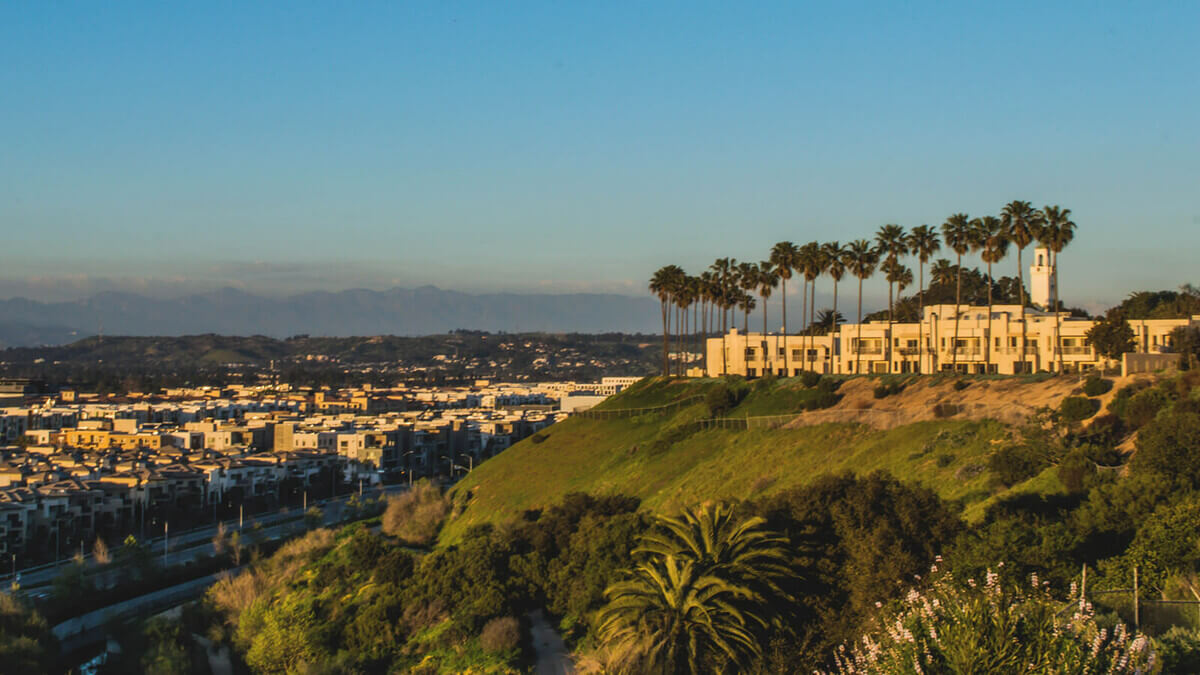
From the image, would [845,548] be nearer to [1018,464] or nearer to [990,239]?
[1018,464]

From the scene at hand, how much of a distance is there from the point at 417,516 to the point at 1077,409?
4044 cm

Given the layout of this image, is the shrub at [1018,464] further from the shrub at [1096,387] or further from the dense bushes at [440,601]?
the dense bushes at [440,601]

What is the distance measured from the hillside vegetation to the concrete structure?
7.05 m

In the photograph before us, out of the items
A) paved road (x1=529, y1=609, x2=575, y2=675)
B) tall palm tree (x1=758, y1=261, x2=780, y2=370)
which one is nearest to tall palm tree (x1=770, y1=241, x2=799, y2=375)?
tall palm tree (x1=758, y1=261, x2=780, y2=370)

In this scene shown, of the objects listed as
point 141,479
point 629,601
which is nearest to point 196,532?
point 141,479

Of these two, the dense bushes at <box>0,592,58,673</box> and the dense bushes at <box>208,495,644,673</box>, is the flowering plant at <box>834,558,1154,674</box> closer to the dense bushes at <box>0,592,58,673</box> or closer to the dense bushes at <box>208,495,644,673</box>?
the dense bushes at <box>208,495,644,673</box>

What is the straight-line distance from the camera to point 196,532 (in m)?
90.3

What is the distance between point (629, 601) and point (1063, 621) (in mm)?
17575

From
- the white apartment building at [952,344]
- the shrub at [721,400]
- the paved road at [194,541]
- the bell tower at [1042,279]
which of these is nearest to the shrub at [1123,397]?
the white apartment building at [952,344]

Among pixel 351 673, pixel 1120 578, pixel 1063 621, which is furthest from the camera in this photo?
pixel 351 673

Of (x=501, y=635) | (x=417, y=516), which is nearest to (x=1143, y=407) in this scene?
(x=501, y=635)

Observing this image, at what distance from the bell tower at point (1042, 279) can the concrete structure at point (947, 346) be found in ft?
38.1

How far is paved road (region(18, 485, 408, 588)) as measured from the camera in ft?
224

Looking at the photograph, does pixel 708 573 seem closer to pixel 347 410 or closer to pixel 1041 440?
pixel 1041 440
